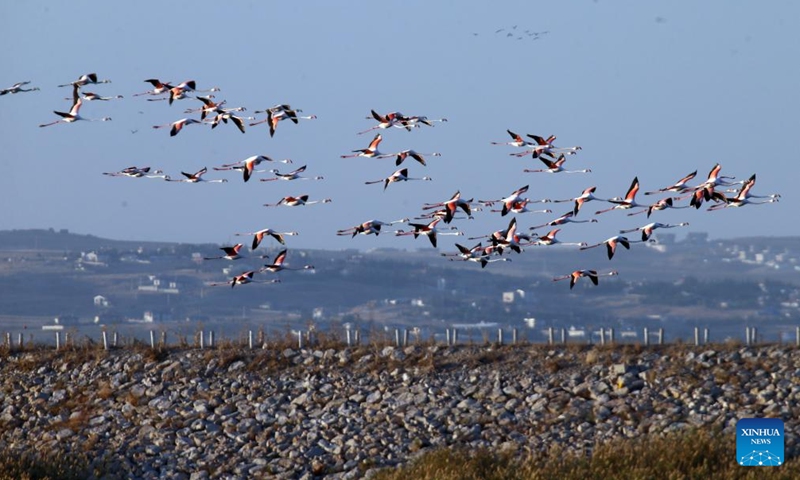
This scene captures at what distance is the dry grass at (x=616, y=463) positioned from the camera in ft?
102

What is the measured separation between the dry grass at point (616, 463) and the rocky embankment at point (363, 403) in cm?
126

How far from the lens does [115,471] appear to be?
37.2m

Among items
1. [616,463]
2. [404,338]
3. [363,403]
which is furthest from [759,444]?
[404,338]

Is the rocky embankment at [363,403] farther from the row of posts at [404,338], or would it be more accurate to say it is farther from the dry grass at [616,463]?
the dry grass at [616,463]

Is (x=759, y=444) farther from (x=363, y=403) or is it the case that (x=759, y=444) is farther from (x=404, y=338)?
(x=404, y=338)

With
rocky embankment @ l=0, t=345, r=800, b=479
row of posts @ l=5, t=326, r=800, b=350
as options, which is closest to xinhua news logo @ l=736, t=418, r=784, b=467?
rocky embankment @ l=0, t=345, r=800, b=479

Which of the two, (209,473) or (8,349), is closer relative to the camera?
(209,473)

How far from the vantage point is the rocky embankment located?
118ft

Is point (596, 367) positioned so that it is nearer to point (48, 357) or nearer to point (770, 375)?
point (770, 375)

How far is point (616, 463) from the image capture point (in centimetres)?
3191

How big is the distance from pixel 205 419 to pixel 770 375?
1565 cm

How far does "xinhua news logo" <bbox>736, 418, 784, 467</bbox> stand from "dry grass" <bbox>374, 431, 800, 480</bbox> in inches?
11.5

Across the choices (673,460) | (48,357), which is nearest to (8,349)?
(48,357)

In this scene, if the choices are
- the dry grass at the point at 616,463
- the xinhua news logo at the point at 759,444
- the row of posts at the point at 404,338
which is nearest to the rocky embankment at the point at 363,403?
the xinhua news logo at the point at 759,444
